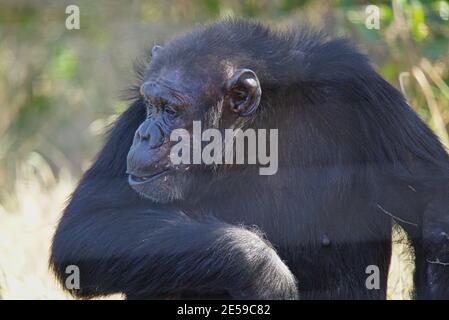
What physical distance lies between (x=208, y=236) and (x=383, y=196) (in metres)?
1.10

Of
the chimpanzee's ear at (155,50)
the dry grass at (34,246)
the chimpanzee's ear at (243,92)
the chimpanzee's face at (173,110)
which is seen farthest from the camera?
the dry grass at (34,246)

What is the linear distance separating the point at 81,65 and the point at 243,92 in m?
7.25

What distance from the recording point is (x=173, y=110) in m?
4.41

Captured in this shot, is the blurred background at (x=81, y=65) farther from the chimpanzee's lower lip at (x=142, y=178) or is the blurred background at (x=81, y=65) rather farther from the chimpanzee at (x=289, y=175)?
the chimpanzee's lower lip at (x=142, y=178)

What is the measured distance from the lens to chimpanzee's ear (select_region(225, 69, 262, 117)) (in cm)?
437

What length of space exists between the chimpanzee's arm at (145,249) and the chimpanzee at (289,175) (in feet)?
0.04

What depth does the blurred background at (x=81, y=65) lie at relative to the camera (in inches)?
322

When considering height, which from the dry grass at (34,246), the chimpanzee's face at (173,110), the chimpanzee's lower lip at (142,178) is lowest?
the dry grass at (34,246)

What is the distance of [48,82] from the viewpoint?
452 inches

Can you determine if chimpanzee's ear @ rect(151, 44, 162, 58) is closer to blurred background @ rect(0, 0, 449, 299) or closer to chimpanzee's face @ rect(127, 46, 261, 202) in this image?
chimpanzee's face @ rect(127, 46, 261, 202)

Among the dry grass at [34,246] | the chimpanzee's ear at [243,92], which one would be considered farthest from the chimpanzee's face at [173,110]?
the dry grass at [34,246]

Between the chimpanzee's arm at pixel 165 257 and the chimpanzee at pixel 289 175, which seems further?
the chimpanzee at pixel 289 175

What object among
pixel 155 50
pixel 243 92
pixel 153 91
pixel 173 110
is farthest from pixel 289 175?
pixel 155 50

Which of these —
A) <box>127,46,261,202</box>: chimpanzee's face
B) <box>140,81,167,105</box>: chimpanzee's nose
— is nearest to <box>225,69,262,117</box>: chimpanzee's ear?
<box>127,46,261,202</box>: chimpanzee's face
